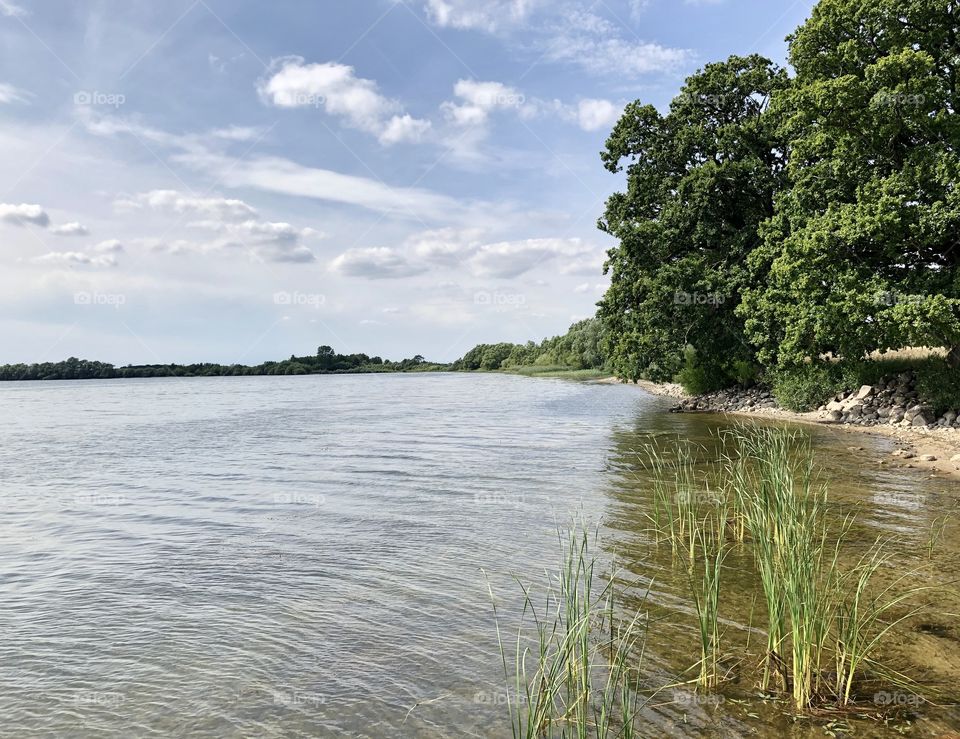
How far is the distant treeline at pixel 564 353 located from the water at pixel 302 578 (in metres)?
47.5

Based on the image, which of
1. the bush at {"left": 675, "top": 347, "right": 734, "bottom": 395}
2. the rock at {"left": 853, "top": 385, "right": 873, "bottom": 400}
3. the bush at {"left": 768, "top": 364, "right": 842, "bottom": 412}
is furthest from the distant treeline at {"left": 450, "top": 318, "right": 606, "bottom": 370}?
the rock at {"left": 853, "top": 385, "right": 873, "bottom": 400}

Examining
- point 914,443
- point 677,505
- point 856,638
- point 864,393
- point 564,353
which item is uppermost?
point 564,353

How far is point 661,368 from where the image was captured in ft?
112

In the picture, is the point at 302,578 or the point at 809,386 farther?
the point at 809,386

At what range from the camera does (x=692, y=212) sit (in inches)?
1199

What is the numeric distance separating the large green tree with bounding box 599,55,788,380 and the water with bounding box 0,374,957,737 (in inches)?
486

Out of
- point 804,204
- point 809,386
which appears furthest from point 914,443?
point 804,204

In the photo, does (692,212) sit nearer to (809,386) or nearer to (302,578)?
(809,386)

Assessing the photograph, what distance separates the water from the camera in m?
5.32

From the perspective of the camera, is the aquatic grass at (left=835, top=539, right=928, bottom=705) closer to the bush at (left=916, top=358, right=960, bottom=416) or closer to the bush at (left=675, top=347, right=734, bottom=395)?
the bush at (left=916, top=358, right=960, bottom=416)

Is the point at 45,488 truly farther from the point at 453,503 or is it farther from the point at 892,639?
the point at 892,639

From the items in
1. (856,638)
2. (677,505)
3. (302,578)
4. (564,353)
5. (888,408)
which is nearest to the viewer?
(856,638)

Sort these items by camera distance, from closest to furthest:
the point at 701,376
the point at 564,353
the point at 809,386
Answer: the point at 809,386, the point at 701,376, the point at 564,353

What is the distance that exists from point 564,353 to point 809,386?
378 feet
